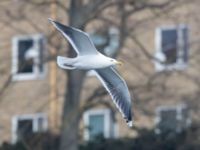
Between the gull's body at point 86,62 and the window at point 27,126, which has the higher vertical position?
the gull's body at point 86,62

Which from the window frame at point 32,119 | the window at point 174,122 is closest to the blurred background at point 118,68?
the window at point 174,122

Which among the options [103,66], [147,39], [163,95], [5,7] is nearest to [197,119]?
[163,95]

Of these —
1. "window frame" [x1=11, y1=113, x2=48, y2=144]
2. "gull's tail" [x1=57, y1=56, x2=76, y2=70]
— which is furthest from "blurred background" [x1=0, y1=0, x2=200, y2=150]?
"gull's tail" [x1=57, y1=56, x2=76, y2=70]

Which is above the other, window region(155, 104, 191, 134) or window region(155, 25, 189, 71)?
window region(155, 25, 189, 71)

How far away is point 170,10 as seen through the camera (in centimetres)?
2592

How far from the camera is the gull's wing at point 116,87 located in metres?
14.9

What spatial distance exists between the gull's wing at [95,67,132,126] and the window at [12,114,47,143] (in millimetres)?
12201

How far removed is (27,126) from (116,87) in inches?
555

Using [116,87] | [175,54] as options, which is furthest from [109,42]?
[116,87]

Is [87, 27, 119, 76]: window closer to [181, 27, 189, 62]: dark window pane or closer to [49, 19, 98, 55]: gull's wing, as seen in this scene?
[181, 27, 189, 62]: dark window pane

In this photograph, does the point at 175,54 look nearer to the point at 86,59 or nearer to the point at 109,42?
the point at 109,42

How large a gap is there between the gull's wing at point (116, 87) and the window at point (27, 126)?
12201mm

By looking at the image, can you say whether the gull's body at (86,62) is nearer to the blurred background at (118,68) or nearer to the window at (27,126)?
the blurred background at (118,68)

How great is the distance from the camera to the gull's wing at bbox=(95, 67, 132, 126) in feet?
48.9
